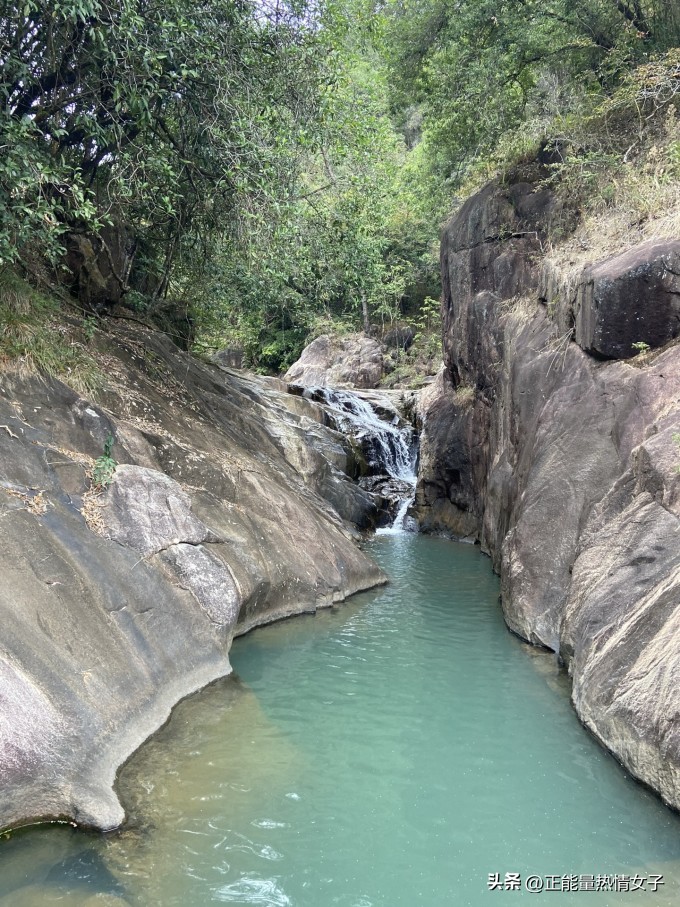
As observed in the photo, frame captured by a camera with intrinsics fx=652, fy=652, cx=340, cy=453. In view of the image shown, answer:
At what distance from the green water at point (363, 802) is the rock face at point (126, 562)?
0.37 m

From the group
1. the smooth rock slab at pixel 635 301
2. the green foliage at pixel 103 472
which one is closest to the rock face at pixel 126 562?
the green foliage at pixel 103 472

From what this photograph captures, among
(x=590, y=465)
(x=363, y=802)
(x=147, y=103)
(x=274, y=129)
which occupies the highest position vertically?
(x=274, y=129)

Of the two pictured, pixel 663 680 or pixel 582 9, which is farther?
pixel 582 9

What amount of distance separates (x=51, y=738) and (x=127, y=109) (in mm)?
7200

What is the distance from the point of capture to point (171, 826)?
15.3ft

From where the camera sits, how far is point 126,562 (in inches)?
269

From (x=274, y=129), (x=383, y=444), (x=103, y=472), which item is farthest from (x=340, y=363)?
(x=103, y=472)

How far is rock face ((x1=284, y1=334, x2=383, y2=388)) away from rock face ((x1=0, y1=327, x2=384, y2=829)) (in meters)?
17.1

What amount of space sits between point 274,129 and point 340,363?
69.8 feet

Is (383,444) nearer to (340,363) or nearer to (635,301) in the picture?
(635,301)

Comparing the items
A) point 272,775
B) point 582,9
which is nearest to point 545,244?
point 582,9

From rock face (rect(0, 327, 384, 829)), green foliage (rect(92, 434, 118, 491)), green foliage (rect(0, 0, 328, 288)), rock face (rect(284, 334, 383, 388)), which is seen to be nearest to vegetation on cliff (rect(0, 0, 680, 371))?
green foliage (rect(0, 0, 328, 288))

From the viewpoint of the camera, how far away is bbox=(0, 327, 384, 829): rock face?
487cm

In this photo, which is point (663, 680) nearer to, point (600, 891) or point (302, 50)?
point (600, 891)
